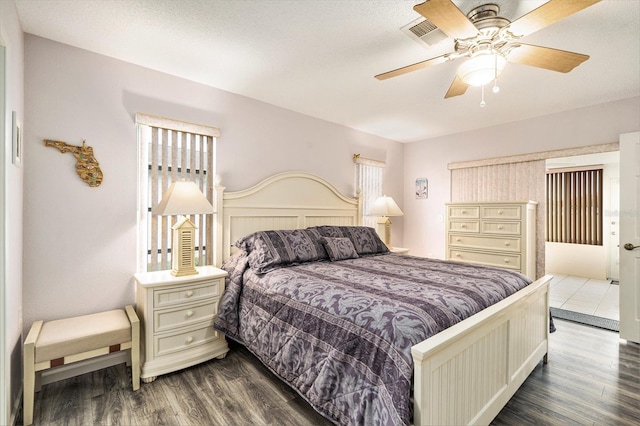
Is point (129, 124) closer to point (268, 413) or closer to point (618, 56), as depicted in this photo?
point (268, 413)

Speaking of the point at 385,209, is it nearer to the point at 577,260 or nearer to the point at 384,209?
the point at 384,209

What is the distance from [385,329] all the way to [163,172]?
7.42ft

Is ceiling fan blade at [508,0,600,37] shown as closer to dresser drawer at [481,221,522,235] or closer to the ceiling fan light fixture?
the ceiling fan light fixture

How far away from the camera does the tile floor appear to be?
379 cm

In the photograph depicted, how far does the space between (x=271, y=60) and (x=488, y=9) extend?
1.50 meters

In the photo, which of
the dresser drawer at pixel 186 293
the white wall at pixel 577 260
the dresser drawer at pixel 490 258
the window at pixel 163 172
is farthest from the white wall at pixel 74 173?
the white wall at pixel 577 260

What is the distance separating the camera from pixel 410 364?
1.25 metres

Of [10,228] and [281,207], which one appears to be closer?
[10,228]

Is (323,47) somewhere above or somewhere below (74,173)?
above

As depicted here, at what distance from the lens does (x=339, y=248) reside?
298 centimetres

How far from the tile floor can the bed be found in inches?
79.9

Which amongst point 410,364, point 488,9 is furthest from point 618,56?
point 410,364

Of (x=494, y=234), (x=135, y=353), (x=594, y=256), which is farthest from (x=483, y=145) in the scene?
(x=135, y=353)

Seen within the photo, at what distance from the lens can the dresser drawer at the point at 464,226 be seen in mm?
3949
